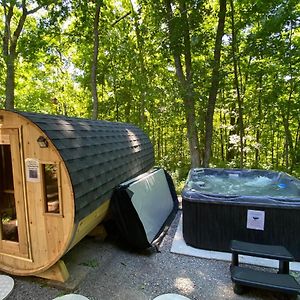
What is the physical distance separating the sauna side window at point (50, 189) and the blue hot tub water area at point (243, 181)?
6.88ft

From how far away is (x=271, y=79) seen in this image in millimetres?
7508

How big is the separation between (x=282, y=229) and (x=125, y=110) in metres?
8.21

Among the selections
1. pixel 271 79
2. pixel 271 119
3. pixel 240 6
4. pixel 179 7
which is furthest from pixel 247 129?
pixel 179 7

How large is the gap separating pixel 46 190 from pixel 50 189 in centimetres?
4

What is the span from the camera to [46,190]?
8.76ft

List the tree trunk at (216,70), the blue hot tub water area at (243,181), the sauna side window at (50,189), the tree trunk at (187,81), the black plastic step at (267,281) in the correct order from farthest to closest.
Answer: the tree trunk at (187,81)
the tree trunk at (216,70)
the blue hot tub water area at (243,181)
the sauna side window at (50,189)
the black plastic step at (267,281)

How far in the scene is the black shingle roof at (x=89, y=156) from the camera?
8.27 feet

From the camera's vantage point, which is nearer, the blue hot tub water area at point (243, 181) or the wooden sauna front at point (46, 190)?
the wooden sauna front at point (46, 190)

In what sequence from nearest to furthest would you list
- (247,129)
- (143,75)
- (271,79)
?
(271,79), (143,75), (247,129)

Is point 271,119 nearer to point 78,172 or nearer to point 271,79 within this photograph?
point 271,79

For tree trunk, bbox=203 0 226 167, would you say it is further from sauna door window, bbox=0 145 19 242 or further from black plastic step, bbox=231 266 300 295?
sauna door window, bbox=0 145 19 242

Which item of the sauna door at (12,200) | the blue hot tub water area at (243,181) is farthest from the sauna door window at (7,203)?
the blue hot tub water area at (243,181)

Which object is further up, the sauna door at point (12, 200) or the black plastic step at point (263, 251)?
the sauna door at point (12, 200)

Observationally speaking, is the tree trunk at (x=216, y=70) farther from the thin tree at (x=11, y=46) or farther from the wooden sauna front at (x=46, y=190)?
the thin tree at (x=11, y=46)
